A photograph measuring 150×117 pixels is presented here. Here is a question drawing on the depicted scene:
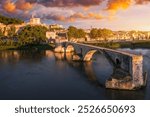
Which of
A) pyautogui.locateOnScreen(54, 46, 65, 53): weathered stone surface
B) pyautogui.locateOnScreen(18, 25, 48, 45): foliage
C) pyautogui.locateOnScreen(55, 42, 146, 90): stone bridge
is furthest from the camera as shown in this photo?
pyautogui.locateOnScreen(18, 25, 48, 45): foliage

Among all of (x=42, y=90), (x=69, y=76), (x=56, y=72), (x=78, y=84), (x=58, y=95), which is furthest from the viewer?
(x=56, y=72)

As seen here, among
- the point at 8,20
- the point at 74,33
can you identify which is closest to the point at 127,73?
the point at 74,33

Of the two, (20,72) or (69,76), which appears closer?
(69,76)

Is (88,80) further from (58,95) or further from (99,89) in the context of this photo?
(58,95)

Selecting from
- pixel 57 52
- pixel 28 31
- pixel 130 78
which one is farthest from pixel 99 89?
pixel 28 31

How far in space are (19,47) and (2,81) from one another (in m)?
46.6

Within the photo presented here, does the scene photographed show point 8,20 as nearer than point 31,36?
No

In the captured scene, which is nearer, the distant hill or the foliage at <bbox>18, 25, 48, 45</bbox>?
the foliage at <bbox>18, 25, 48, 45</bbox>

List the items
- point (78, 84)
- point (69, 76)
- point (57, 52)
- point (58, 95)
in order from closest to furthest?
point (58, 95) < point (78, 84) < point (69, 76) < point (57, 52)

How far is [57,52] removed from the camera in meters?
68.5

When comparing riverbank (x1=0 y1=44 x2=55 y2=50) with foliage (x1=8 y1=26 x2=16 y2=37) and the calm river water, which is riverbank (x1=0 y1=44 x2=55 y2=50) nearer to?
foliage (x1=8 y1=26 x2=16 y2=37)

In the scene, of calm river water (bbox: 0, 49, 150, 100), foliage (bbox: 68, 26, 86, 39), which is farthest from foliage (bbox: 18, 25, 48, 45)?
calm river water (bbox: 0, 49, 150, 100)

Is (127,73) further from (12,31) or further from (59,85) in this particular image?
(12,31)

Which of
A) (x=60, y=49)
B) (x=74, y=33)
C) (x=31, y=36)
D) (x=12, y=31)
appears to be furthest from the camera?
(x=74, y=33)
